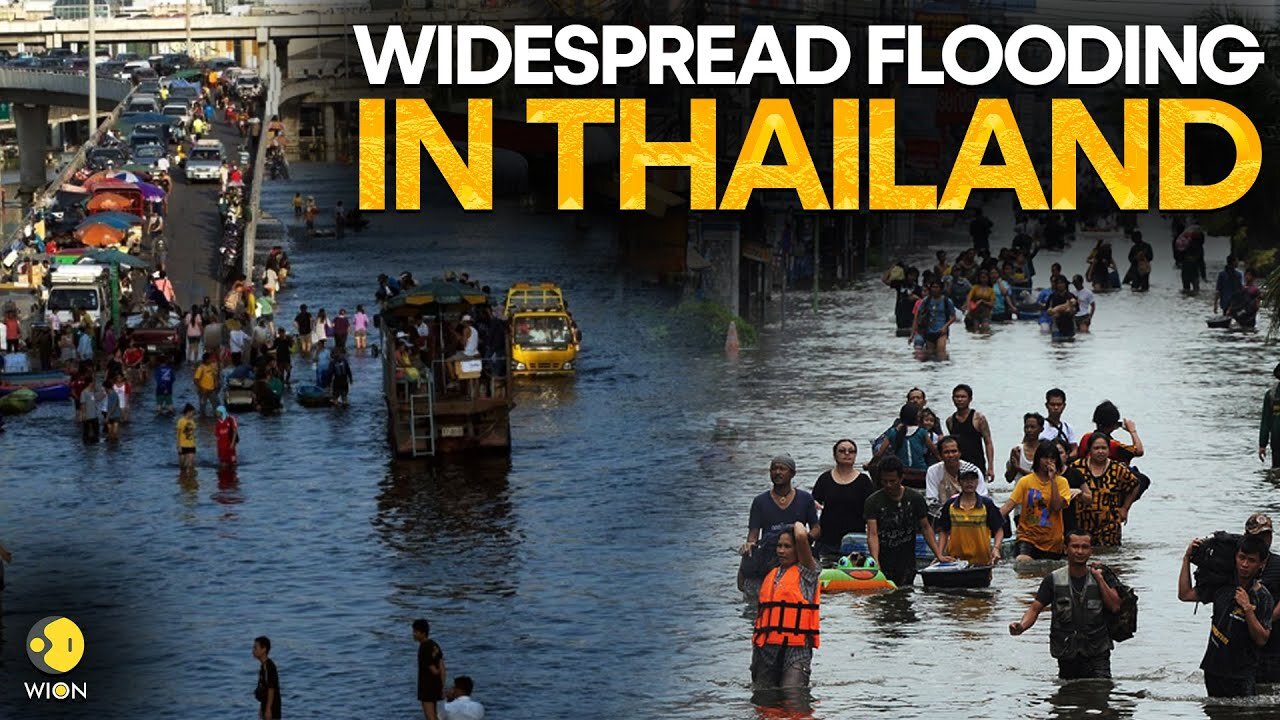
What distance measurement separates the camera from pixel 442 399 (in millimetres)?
45312

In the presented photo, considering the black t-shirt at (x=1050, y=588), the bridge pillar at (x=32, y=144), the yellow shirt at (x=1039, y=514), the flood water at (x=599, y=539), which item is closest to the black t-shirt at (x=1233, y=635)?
the flood water at (x=599, y=539)

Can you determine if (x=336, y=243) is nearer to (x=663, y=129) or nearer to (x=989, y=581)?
(x=663, y=129)

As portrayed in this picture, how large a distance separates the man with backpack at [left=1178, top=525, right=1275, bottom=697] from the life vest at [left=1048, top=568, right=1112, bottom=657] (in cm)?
90

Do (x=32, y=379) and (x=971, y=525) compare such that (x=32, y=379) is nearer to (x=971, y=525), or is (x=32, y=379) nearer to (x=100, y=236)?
(x=100, y=236)

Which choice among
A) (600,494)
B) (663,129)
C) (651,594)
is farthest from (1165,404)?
(663,129)

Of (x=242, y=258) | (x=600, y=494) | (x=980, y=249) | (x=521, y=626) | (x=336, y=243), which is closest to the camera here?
(x=521, y=626)

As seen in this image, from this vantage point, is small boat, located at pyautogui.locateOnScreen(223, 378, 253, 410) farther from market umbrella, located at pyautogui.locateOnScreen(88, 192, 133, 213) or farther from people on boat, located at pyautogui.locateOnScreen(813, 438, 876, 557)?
market umbrella, located at pyautogui.locateOnScreen(88, 192, 133, 213)

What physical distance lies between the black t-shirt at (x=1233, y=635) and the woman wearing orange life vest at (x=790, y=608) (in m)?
3.46

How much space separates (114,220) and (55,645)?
1971 inches

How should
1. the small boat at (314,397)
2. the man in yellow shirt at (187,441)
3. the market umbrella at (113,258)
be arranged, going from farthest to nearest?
the market umbrella at (113,258)
the small boat at (314,397)
the man in yellow shirt at (187,441)

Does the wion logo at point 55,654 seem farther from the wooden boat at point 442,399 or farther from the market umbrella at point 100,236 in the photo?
the market umbrella at point 100,236

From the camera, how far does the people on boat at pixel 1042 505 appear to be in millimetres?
27516

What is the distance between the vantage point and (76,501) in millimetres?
43156

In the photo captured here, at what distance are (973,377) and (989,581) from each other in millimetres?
24151
